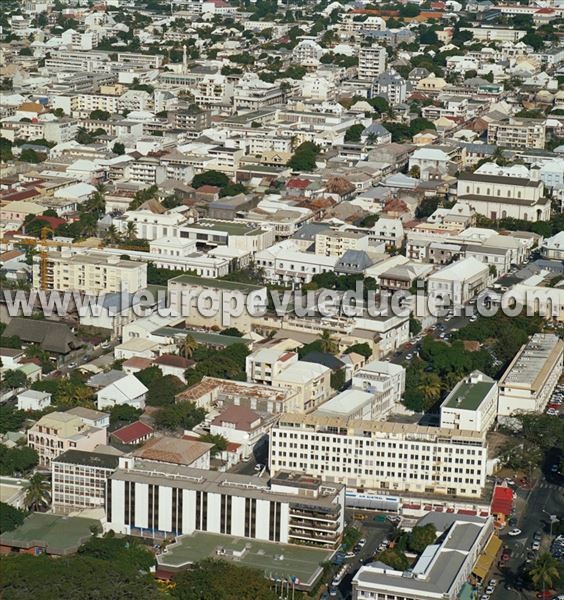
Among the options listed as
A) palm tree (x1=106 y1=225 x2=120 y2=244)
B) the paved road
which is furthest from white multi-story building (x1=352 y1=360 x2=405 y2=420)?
palm tree (x1=106 y1=225 x2=120 y2=244)

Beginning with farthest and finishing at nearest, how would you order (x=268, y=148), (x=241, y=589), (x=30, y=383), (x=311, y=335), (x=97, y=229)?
(x=268, y=148) < (x=97, y=229) < (x=311, y=335) < (x=30, y=383) < (x=241, y=589)

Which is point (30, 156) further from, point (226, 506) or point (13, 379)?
point (226, 506)

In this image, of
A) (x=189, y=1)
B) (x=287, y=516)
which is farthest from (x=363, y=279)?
(x=189, y=1)

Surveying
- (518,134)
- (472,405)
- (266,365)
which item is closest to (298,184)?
(518,134)

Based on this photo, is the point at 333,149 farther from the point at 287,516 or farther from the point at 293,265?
the point at 287,516

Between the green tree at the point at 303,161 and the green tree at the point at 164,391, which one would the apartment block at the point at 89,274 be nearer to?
the green tree at the point at 164,391

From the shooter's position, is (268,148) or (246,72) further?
(246,72)

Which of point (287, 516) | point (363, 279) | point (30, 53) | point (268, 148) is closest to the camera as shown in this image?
point (287, 516)

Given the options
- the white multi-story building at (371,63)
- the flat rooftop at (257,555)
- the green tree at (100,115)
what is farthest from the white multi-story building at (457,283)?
the white multi-story building at (371,63)

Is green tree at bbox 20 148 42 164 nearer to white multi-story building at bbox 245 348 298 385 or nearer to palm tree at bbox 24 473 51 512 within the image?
white multi-story building at bbox 245 348 298 385
